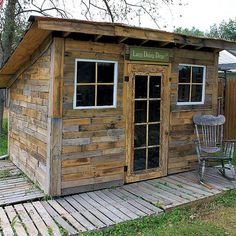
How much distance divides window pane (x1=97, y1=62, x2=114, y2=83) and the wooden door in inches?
12.3

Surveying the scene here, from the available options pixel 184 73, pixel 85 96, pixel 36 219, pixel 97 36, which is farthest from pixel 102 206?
pixel 184 73

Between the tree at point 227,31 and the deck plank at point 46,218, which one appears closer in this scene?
the deck plank at point 46,218

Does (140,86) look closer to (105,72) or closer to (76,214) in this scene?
(105,72)

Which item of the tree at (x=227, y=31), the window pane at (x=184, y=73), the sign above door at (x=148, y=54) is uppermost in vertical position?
the tree at (x=227, y=31)

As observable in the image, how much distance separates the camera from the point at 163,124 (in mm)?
5672

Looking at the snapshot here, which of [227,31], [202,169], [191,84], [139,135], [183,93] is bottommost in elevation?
[202,169]

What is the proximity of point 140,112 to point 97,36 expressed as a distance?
1427 mm

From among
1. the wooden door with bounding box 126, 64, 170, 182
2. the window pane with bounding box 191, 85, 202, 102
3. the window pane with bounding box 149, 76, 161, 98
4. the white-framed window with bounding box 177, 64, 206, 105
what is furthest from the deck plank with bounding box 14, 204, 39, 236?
the window pane with bounding box 191, 85, 202, 102

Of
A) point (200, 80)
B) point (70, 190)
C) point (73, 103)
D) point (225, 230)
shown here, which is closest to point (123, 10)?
point (200, 80)

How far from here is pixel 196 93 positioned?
20.2ft

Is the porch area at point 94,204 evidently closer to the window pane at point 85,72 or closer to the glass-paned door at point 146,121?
the glass-paned door at point 146,121

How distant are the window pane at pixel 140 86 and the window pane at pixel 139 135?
516 mm

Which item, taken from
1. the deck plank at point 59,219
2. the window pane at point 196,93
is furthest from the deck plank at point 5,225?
the window pane at point 196,93

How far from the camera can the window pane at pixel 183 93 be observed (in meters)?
5.90
